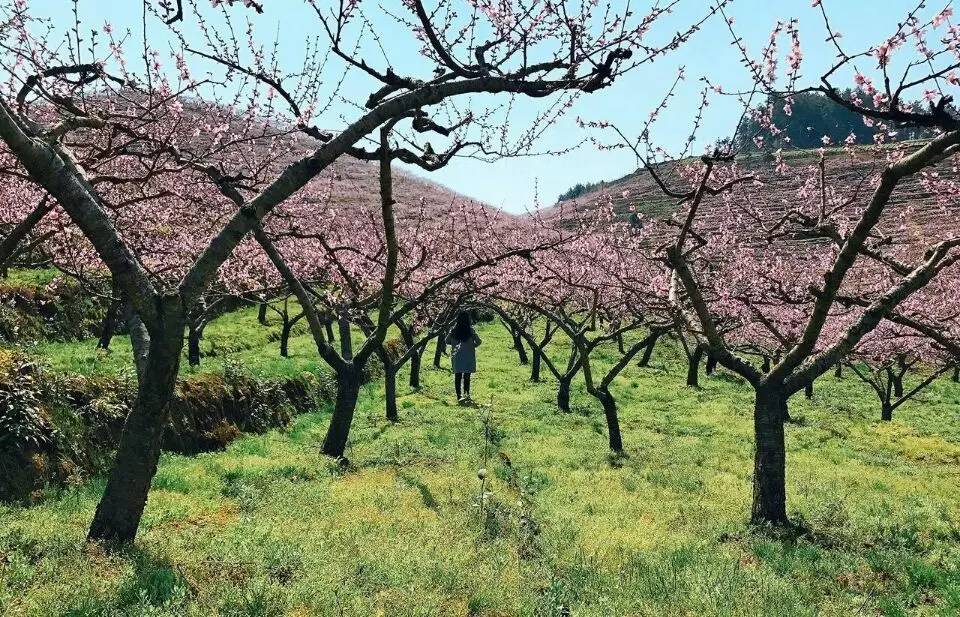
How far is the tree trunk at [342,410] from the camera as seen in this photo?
1220cm

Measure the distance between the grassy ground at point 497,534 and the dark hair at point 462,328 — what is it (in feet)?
10.7

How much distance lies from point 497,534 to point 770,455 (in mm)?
4073

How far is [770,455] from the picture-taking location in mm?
8719

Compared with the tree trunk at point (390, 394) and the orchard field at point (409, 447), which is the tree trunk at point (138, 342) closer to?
the orchard field at point (409, 447)

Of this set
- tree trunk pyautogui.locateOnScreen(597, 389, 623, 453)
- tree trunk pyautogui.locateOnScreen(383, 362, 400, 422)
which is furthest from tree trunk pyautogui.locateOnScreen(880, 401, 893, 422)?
tree trunk pyautogui.locateOnScreen(383, 362, 400, 422)

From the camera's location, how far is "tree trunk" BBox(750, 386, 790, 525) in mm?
8664

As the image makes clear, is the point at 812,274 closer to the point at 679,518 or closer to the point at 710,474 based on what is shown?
the point at 710,474

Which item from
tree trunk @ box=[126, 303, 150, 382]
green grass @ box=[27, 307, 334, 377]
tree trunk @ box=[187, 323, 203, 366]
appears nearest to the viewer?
tree trunk @ box=[126, 303, 150, 382]

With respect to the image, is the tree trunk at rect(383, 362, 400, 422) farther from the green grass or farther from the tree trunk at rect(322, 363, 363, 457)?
the tree trunk at rect(322, 363, 363, 457)

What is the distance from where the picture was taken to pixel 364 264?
24.2 metres

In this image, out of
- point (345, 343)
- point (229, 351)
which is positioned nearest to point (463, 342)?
point (345, 343)

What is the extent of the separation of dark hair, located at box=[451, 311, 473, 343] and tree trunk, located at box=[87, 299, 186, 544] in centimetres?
1324

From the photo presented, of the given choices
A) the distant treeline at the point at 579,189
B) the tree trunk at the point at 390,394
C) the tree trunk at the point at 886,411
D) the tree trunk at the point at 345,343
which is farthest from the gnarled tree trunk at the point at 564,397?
the distant treeline at the point at 579,189

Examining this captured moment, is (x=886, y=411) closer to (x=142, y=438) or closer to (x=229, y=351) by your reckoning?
(x=142, y=438)
